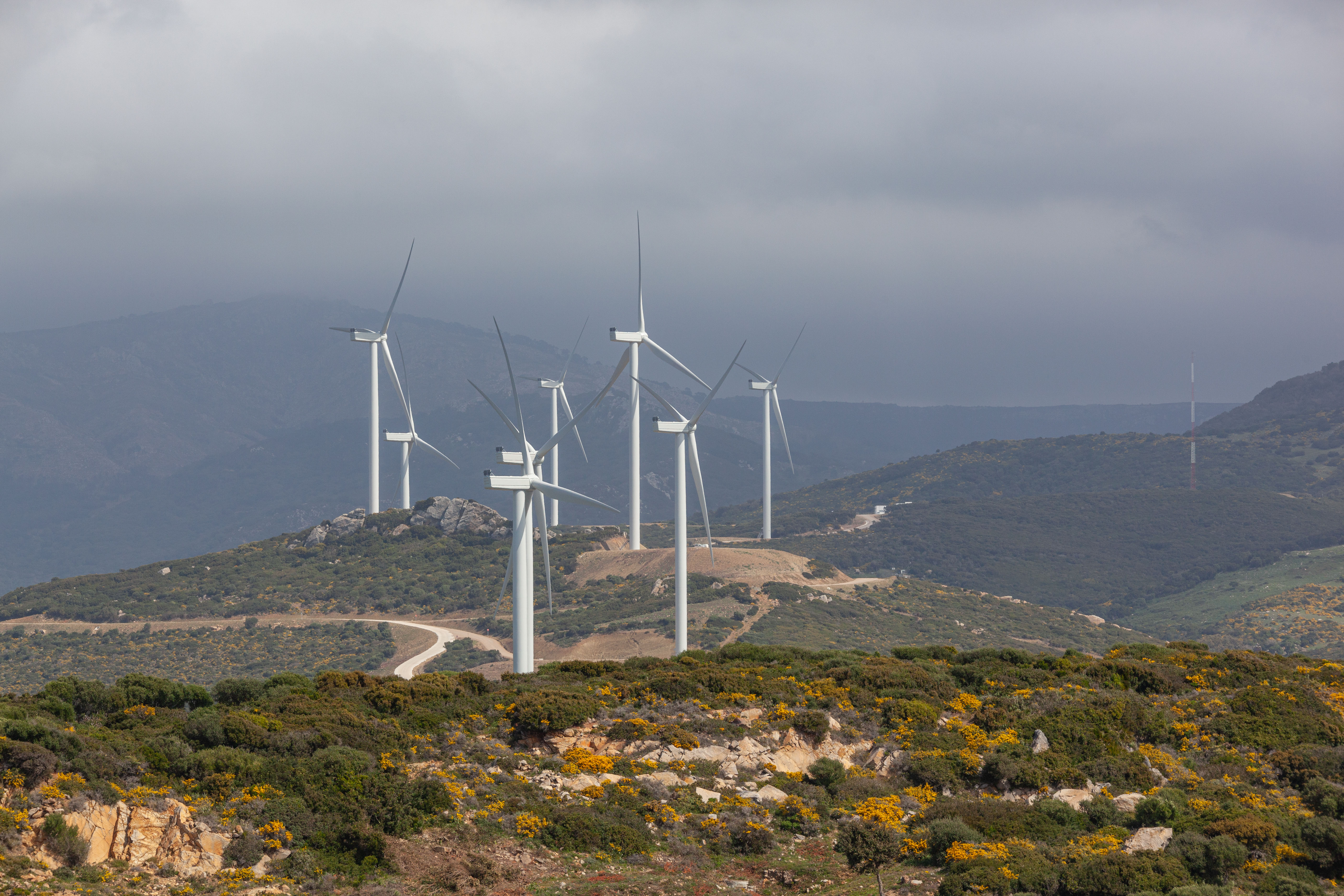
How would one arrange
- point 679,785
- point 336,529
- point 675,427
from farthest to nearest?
point 336,529, point 675,427, point 679,785

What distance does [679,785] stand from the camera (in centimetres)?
3212

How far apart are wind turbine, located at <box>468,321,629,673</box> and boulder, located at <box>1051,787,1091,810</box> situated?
23312mm

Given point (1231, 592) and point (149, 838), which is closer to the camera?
point (149, 838)

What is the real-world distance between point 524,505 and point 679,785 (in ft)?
76.5

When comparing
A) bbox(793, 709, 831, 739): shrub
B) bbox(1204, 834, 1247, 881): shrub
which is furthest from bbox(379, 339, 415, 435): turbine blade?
bbox(1204, 834, 1247, 881): shrub

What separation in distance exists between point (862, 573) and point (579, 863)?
172 metres

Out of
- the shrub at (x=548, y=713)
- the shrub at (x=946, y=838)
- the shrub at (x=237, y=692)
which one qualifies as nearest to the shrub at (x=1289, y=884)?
the shrub at (x=946, y=838)

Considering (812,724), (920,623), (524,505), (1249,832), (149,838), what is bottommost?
(920,623)

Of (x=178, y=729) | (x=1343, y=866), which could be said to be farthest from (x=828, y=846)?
(x=178, y=729)

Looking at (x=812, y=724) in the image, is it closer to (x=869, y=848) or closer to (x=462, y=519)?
(x=869, y=848)

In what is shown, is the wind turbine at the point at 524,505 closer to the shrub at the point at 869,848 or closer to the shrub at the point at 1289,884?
the shrub at the point at 869,848

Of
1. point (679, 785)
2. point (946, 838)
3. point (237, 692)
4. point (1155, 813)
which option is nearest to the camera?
point (946, 838)

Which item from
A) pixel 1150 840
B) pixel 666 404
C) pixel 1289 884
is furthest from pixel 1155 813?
pixel 666 404

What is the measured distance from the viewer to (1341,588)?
163m
